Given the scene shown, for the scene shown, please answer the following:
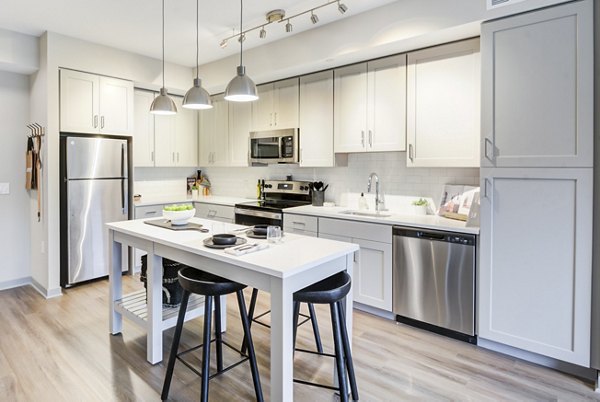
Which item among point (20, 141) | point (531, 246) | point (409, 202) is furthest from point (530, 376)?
Result: point (20, 141)

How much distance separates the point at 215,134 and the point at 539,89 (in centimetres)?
395

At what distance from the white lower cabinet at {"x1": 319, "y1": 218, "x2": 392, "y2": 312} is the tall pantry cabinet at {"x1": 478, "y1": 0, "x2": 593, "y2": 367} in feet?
2.49

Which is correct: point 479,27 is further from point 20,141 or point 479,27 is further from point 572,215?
point 20,141

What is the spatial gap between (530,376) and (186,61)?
15.6 ft

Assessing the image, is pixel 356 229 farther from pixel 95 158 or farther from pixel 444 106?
pixel 95 158

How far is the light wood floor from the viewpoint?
7.20ft

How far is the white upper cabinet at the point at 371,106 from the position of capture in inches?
132

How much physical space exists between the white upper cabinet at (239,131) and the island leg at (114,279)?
2.21 metres

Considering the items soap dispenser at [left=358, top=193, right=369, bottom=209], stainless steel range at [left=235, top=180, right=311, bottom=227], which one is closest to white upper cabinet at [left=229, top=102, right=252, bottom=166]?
stainless steel range at [left=235, top=180, right=311, bottom=227]

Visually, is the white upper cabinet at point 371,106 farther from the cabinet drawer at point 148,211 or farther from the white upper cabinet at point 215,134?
the cabinet drawer at point 148,211

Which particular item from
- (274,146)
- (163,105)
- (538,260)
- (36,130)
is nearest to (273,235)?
(163,105)

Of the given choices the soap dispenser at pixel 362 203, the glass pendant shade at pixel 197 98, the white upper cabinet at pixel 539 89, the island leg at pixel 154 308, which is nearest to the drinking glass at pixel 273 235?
the island leg at pixel 154 308

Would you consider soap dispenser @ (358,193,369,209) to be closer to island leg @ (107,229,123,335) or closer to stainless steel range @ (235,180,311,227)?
stainless steel range @ (235,180,311,227)

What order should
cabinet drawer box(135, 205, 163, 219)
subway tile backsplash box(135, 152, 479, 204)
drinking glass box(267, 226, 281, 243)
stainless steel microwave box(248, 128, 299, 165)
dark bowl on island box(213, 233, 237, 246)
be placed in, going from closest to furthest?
dark bowl on island box(213, 233, 237, 246)
drinking glass box(267, 226, 281, 243)
subway tile backsplash box(135, 152, 479, 204)
stainless steel microwave box(248, 128, 299, 165)
cabinet drawer box(135, 205, 163, 219)
